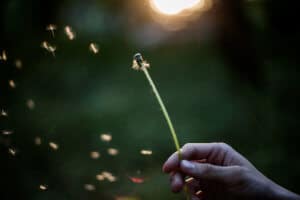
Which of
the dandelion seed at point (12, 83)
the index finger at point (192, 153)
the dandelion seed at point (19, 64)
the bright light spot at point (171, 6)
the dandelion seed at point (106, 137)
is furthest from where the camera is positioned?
the bright light spot at point (171, 6)

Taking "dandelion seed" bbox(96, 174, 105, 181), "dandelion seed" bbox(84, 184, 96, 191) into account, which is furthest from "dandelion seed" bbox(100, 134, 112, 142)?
"dandelion seed" bbox(84, 184, 96, 191)

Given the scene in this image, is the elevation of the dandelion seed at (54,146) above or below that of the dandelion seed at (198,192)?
above

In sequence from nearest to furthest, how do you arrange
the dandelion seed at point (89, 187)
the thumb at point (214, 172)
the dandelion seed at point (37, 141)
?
1. the thumb at point (214, 172)
2. the dandelion seed at point (89, 187)
3. the dandelion seed at point (37, 141)

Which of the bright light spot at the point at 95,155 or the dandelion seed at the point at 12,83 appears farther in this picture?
the dandelion seed at the point at 12,83

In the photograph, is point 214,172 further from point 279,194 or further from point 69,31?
point 69,31

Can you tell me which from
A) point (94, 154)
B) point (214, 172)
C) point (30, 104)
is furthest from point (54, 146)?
point (214, 172)

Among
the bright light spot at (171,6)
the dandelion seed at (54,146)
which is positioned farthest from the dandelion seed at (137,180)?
the bright light spot at (171,6)

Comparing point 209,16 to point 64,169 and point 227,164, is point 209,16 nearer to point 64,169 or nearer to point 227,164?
point 64,169

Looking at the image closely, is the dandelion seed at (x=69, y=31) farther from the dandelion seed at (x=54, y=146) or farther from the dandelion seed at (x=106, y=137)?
the dandelion seed at (x=54, y=146)
